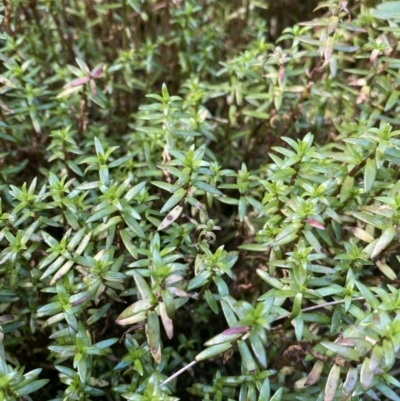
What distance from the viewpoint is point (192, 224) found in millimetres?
1501

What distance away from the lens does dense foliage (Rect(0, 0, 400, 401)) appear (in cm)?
127

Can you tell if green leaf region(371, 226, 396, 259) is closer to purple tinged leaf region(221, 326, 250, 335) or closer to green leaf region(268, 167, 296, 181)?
green leaf region(268, 167, 296, 181)

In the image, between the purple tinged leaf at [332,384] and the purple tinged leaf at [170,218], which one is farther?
the purple tinged leaf at [170,218]

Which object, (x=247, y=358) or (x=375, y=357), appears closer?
(x=375, y=357)

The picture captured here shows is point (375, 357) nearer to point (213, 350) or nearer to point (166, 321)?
point (213, 350)

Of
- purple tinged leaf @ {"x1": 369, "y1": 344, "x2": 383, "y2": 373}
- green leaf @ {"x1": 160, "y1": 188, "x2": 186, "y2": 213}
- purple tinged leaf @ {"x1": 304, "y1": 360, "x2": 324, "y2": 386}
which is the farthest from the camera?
green leaf @ {"x1": 160, "y1": 188, "x2": 186, "y2": 213}

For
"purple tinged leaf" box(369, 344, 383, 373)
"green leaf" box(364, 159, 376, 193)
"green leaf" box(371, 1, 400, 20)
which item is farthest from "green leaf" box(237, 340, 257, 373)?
"green leaf" box(371, 1, 400, 20)

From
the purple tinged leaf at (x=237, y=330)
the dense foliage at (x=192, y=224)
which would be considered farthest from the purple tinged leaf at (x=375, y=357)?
the purple tinged leaf at (x=237, y=330)

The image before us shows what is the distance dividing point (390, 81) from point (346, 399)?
3.82 ft

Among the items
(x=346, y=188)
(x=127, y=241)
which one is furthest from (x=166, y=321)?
(x=346, y=188)

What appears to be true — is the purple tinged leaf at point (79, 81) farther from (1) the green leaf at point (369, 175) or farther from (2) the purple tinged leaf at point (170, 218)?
(1) the green leaf at point (369, 175)

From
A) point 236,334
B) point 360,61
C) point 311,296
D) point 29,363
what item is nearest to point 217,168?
point 311,296

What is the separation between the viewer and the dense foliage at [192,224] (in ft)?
4.15

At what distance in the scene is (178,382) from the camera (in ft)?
5.76
